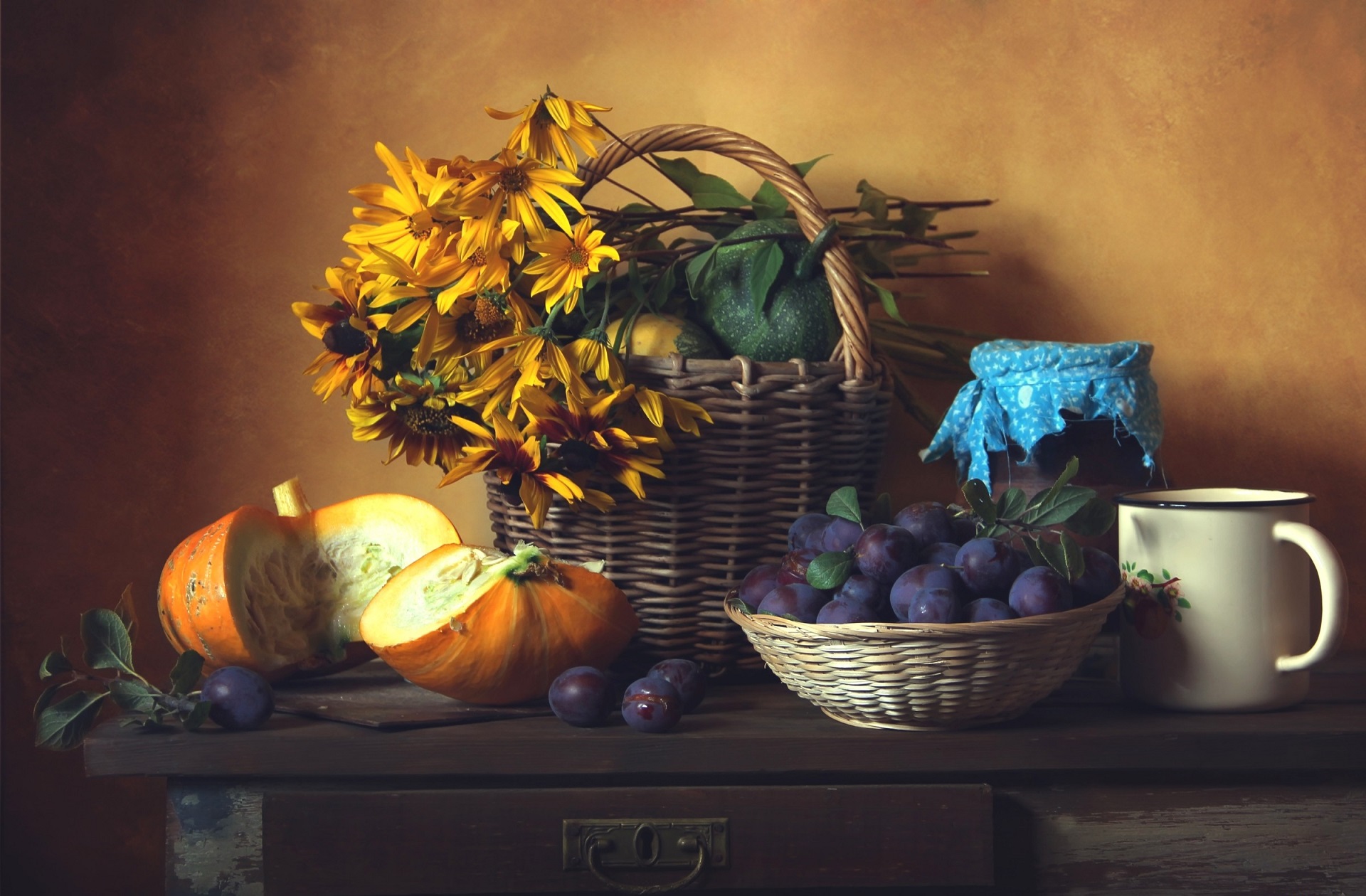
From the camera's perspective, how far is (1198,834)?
2.23 feet

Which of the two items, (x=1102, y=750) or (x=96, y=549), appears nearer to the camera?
(x=1102, y=750)

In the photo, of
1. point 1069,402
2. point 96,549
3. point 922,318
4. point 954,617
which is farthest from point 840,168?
point 96,549

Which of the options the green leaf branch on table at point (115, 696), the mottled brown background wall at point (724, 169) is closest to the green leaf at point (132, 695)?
the green leaf branch on table at point (115, 696)

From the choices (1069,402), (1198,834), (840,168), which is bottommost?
(1198,834)

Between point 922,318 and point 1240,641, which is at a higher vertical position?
point 922,318

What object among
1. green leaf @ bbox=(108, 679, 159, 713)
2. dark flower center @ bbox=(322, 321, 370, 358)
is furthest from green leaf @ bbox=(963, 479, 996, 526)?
green leaf @ bbox=(108, 679, 159, 713)

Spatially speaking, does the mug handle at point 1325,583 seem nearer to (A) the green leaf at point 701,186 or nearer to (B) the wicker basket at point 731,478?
(B) the wicker basket at point 731,478

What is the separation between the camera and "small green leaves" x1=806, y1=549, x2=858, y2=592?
2.20ft

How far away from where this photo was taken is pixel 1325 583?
70 cm

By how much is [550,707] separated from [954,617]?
12.2 inches

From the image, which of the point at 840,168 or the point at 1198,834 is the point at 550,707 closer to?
the point at 1198,834

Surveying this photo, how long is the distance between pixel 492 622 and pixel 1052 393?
47 centimetres

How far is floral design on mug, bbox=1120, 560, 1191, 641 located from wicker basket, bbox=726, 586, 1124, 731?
46 millimetres

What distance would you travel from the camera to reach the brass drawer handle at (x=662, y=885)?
66 cm
